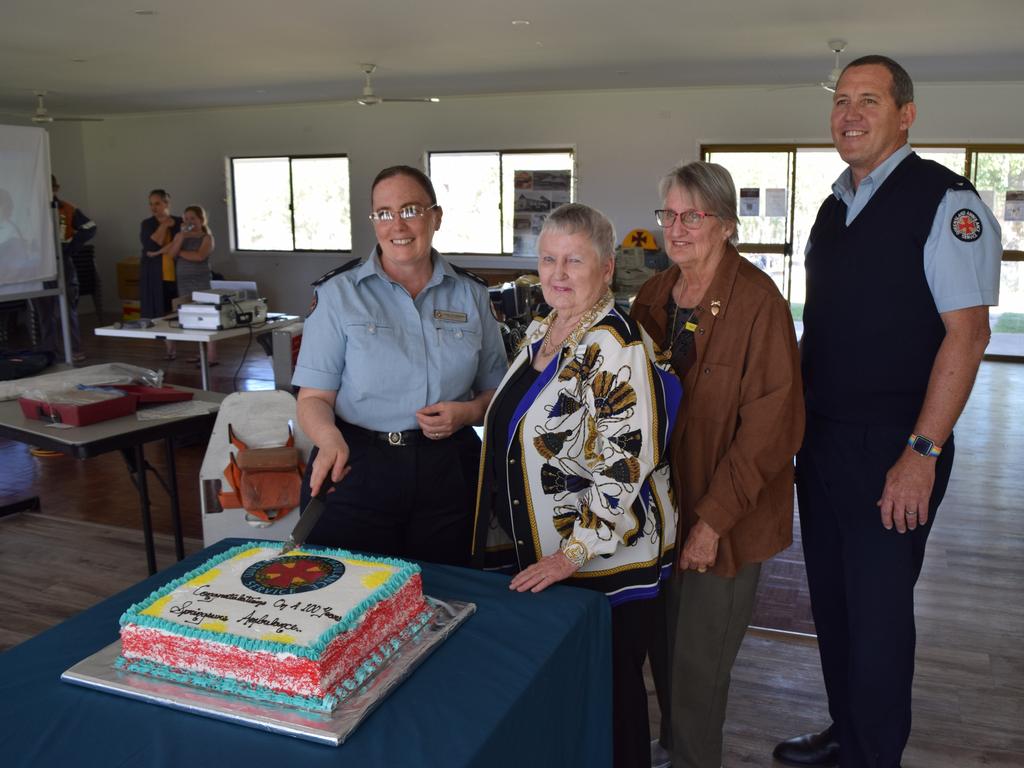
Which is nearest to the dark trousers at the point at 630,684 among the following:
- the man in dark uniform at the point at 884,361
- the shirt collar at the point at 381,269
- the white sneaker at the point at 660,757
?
the white sneaker at the point at 660,757

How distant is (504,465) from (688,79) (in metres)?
9.08

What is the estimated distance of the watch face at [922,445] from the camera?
193 centimetres

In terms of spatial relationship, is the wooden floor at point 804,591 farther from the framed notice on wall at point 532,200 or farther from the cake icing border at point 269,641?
the framed notice on wall at point 532,200

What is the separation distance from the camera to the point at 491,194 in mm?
11961

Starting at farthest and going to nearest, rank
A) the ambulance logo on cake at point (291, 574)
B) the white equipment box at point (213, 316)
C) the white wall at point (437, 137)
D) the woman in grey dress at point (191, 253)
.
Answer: the white wall at point (437, 137)
the woman in grey dress at point (191, 253)
the white equipment box at point (213, 316)
the ambulance logo on cake at point (291, 574)

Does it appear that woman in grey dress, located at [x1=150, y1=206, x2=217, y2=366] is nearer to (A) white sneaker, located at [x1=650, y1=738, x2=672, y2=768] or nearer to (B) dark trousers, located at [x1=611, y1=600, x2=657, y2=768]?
(A) white sneaker, located at [x1=650, y1=738, x2=672, y2=768]

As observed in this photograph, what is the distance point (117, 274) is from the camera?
13867 mm

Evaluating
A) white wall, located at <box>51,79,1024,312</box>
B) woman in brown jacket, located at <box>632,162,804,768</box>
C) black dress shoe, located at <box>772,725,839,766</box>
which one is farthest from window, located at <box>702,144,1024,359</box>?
woman in brown jacket, located at <box>632,162,804,768</box>

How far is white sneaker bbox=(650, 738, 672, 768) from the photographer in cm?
227

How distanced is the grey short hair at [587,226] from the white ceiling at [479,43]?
486 centimetres

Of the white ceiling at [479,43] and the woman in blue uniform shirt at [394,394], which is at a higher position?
the white ceiling at [479,43]

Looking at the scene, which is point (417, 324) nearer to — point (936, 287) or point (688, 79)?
point (936, 287)

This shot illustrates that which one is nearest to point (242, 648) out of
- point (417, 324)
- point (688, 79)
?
point (417, 324)

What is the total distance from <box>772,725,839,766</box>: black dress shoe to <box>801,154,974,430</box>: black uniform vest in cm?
97
